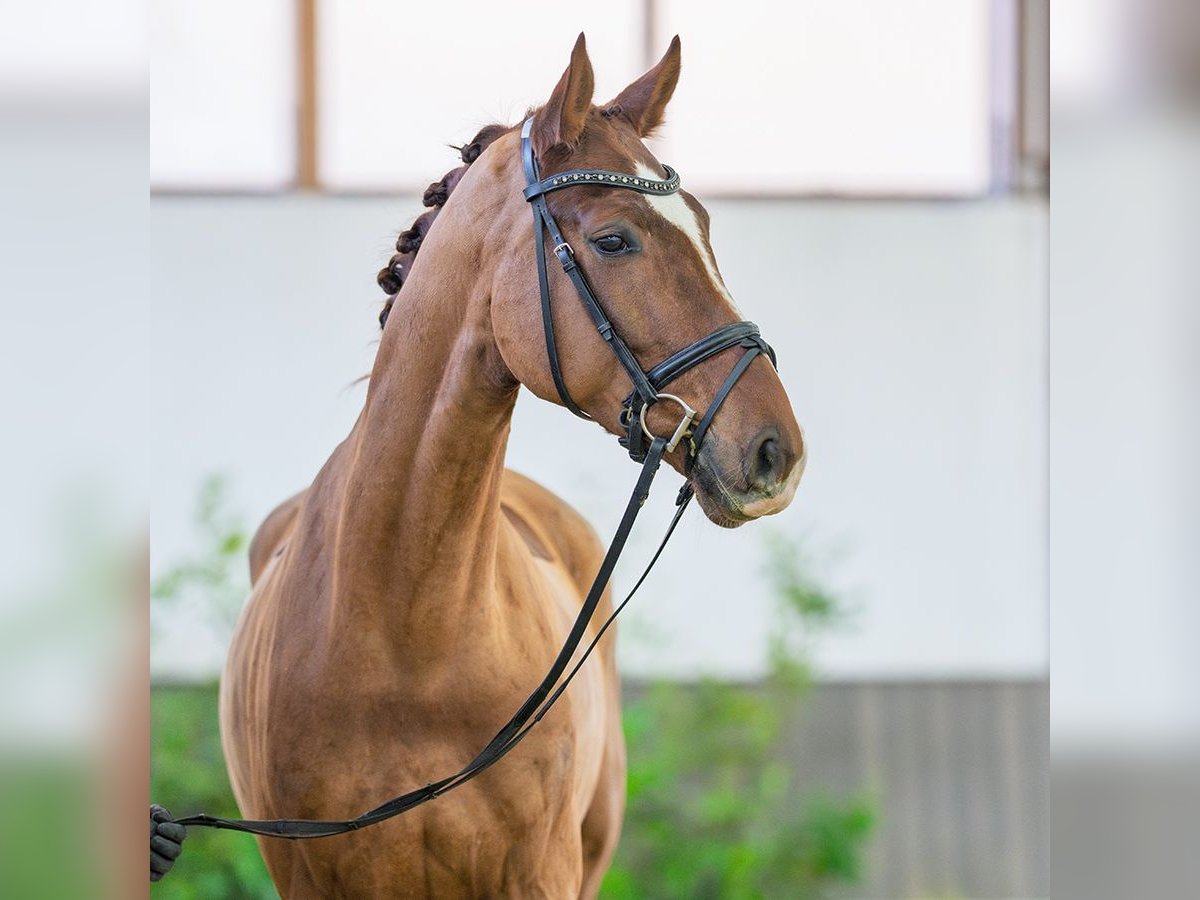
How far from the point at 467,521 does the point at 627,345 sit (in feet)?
0.89

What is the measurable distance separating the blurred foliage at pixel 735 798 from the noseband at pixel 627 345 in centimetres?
153

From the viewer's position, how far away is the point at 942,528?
2674mm

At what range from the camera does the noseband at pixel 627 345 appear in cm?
113

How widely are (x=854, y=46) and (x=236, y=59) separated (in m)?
1.28

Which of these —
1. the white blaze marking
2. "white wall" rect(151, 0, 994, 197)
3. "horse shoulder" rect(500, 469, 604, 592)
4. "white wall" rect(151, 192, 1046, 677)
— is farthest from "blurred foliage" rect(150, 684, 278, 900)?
the white blaze marking

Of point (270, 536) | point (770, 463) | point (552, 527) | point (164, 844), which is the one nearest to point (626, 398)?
point (770, 463)

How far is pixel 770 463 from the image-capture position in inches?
43.6

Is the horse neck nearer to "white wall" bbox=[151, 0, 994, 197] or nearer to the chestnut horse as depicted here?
the chestnut horse

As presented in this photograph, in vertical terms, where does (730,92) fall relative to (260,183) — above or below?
above

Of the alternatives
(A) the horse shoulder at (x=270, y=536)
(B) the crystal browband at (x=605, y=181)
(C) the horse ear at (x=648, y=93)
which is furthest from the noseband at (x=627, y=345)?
(A) the horse shoulder at (x=270, y=536)

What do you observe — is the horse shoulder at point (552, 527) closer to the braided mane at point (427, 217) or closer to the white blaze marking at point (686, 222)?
the braided mane at point (427, 217)
